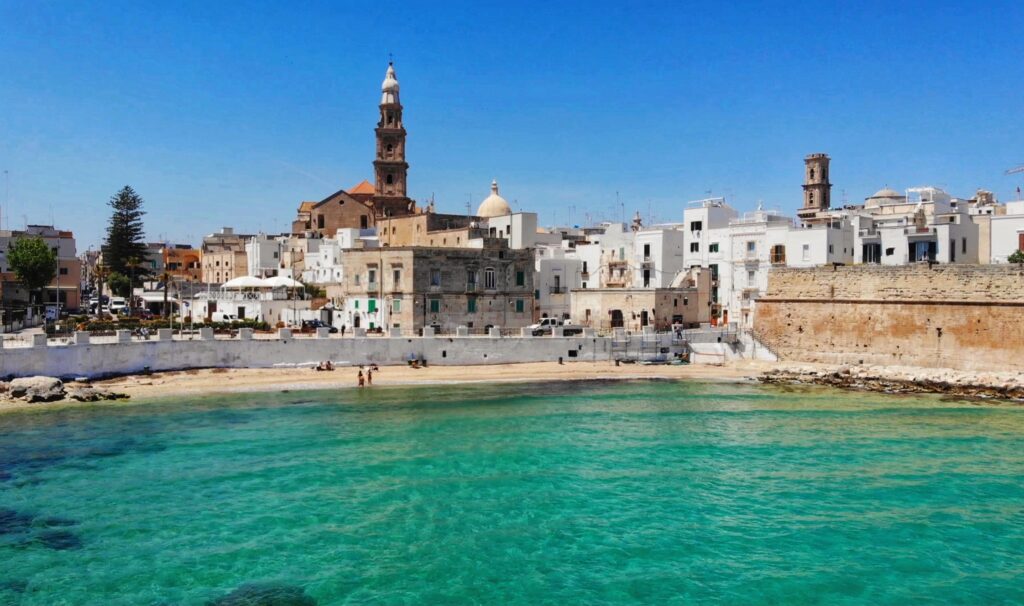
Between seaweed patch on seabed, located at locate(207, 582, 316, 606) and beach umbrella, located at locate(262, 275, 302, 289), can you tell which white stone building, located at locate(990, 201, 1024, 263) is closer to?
beach umbrella, located at locate(262, 275, 302, 289)

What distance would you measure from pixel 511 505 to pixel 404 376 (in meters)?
18.5

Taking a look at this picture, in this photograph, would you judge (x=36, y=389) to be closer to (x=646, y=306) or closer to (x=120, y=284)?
(x=646, y=306)

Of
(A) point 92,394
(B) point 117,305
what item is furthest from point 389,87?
(A) point 92,394

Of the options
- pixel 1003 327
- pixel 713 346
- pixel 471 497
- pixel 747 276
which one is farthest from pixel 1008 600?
pixel 747 276

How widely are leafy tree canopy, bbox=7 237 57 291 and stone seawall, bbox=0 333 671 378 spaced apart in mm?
18778

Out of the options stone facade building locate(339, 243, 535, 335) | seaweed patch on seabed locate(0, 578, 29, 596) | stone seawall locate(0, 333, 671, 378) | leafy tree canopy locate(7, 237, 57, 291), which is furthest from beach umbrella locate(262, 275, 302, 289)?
seaweed patch on seabed locate(0, 578, 29, 596)

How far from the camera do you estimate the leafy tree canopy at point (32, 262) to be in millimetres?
49688

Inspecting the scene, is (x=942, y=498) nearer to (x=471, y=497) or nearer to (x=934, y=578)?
(x=934, y=578)

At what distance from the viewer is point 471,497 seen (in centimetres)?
2045

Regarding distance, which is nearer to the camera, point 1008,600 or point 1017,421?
point 1008,600

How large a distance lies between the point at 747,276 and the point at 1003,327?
15.3 m

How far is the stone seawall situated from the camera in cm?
3336

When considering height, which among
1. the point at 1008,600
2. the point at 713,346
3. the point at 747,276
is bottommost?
the point at 1008,600

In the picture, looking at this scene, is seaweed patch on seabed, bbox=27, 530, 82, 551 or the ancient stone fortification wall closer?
seaweed patch on seabed, bbox=27, 530, 82, 551
